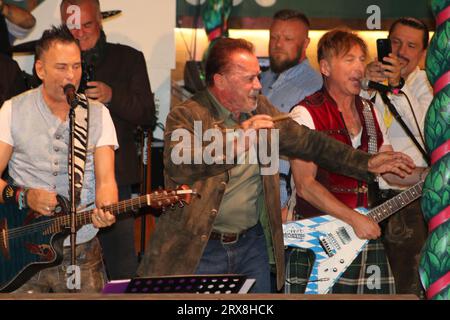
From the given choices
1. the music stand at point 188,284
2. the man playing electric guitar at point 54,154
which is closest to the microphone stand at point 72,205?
the man playing electric guitar at point 54,154

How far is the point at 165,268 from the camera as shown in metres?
5.89

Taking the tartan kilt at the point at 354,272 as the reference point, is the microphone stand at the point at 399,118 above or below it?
above

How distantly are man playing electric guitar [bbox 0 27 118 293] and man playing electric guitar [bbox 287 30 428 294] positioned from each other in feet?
4.70

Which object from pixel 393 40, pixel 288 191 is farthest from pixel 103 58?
pixel 393 40

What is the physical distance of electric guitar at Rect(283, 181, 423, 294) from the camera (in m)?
6.53

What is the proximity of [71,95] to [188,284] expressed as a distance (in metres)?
1.56

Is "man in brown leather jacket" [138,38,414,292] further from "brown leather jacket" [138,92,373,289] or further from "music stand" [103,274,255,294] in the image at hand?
"music stand" [103,274,255,294]

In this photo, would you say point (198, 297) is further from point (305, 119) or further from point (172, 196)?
point (305, 119)

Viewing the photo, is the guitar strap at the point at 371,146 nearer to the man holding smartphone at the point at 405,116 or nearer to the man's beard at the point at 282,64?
the man holding smartphone at the point at 405,116

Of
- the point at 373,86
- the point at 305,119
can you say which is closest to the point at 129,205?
the point at 305,119

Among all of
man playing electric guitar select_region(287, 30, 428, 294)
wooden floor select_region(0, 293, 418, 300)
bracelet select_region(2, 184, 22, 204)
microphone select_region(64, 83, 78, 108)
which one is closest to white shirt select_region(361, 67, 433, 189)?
man playing electric guitar select_region(287, 30, 428, 294)

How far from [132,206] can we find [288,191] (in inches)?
68.0

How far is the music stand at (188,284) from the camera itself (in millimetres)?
4414

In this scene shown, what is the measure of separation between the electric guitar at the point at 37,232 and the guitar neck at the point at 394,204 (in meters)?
1.59
